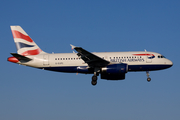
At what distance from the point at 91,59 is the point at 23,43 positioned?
1222 cm

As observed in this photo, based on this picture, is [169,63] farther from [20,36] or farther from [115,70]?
[20,36]

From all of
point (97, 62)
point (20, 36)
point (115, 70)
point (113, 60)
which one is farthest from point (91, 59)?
point (20, 36)

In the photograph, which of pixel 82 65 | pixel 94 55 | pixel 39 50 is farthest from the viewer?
pixel 39 50

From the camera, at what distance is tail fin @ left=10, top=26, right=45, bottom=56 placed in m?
51.1

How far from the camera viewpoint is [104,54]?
159ft

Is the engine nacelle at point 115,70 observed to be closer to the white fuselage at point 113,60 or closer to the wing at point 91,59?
the wing at point 91,59

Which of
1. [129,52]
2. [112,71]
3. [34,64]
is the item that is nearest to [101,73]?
[112,71]

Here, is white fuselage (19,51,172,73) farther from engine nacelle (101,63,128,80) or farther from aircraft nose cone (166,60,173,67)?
engine nacelle (101,63,128,80)

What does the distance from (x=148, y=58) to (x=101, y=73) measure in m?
7.32

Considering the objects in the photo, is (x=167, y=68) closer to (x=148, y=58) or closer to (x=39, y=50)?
(x=148, y=58)

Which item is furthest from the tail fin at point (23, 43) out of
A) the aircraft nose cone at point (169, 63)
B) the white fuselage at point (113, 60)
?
the aircraft nose cone at point (169, 63)

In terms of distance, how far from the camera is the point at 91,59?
46.3 m

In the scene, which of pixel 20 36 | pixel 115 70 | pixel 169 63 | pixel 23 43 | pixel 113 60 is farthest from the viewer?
pixel 20 36

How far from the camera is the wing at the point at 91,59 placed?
44.7m
